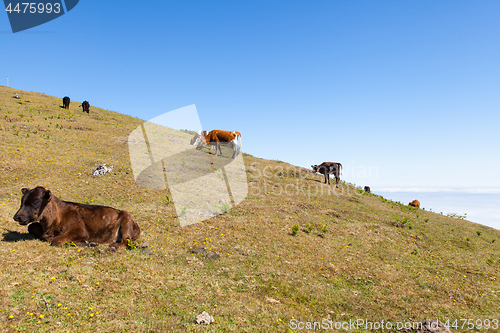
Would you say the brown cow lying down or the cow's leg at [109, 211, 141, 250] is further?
the cow's leg at [109, 211, 141, 250]

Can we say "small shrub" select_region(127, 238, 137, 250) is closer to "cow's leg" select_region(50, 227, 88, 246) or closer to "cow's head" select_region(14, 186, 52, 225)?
"cow's leg" select_region(50, 227, 88, 246)

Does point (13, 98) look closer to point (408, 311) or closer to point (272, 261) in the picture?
point (272, 261)

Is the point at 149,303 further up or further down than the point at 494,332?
further up

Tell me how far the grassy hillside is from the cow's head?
85 centimetres

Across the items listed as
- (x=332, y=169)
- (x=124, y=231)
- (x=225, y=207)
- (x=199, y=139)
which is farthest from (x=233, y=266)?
(x=199, y=139)

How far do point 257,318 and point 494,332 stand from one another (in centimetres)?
697

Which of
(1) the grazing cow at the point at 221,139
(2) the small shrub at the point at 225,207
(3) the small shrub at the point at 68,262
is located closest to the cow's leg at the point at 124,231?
(3) the small shrub at the point at 68,262

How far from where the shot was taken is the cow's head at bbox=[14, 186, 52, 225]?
743 cm

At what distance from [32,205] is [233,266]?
642 centimetres

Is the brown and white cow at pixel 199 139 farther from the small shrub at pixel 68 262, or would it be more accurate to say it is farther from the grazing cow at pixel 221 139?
the small shrub at pixel 68 262

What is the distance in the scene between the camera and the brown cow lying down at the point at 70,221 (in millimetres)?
7645

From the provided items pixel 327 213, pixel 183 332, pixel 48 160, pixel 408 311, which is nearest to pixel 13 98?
pixel 48 160

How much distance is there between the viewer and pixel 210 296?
715cm

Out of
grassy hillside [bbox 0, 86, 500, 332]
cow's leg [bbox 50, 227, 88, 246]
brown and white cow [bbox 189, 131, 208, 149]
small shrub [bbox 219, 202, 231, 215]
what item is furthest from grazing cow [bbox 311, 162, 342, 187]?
cow's leg [bbox 50, 227, 88, 246]
